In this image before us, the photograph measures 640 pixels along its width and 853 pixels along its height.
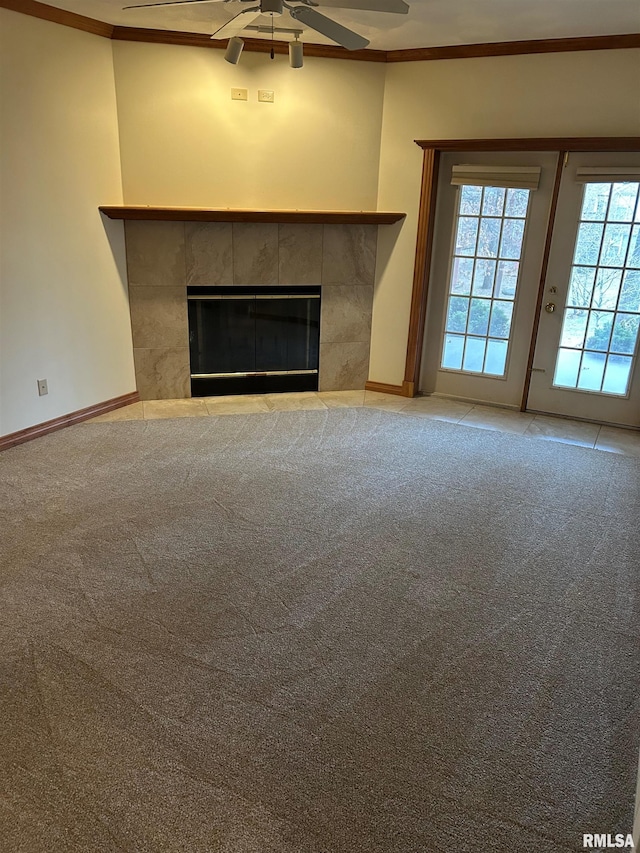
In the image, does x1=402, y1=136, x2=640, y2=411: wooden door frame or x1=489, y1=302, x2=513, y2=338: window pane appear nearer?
x1=402, y1=136, x2=640, y2=411: wooden door frame

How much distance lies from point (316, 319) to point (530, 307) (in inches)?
66.6

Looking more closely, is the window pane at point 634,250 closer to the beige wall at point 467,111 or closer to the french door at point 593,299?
the french door at point 593,299

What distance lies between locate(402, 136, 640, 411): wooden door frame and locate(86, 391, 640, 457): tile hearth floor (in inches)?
9.6

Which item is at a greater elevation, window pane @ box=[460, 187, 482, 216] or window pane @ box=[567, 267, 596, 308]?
window pane @ box=[460, 187, 482, 216]

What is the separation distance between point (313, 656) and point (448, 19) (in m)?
3.66

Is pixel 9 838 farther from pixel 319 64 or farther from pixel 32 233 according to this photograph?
pixel 319 64

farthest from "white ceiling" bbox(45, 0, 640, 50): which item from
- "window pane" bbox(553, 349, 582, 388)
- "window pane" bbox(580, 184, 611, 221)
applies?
"window pane" bbox(553, 349, 582, 388)

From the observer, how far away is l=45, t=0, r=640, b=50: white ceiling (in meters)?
3.35

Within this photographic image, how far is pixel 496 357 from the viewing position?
4879 mm

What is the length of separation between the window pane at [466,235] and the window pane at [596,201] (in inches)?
30.8

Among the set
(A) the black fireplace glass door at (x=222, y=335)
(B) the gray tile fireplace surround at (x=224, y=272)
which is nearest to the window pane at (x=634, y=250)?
(B) the gray tile fireplace surround at (x=224, y=272)

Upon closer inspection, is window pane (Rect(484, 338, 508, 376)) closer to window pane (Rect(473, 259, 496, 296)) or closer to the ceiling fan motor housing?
window pane (Rect(473, 259, 496, 296))

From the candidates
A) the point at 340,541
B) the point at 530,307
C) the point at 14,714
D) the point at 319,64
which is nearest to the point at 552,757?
the point at 340,541

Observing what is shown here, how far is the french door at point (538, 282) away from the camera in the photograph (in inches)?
167
